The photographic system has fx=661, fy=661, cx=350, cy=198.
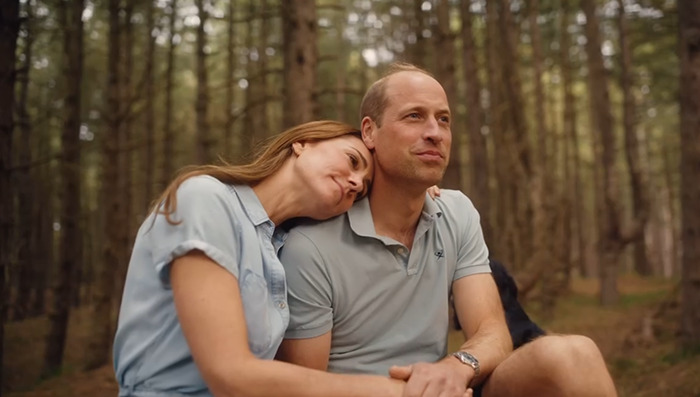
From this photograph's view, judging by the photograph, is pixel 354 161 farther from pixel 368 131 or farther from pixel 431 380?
pixel 431 380

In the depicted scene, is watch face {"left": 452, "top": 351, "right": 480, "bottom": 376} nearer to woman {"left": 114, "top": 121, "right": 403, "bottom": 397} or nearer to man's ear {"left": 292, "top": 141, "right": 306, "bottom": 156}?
woman {"left": 114, "top": 121, "right": 403, "bottom": 397}

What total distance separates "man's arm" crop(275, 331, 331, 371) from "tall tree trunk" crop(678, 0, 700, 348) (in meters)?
5.23

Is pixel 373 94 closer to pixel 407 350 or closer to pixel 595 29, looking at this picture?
pixel 407 350

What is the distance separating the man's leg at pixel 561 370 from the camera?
7.77 ft

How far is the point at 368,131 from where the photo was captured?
9.90ft

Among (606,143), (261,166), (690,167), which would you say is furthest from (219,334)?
(606,143)

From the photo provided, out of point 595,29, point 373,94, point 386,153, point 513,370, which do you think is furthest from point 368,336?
point 595,29

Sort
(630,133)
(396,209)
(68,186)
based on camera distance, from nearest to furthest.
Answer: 1. (396,209)
2. (68,186)
3. (630,133)

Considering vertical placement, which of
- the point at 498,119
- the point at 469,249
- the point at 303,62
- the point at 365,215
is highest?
the point at 303,62

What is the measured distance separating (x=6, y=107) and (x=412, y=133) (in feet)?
15.5

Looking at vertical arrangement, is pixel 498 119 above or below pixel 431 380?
above

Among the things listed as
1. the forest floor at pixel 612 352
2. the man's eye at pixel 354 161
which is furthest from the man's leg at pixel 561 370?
the forest floor at pixel 612 352

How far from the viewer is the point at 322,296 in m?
2.70

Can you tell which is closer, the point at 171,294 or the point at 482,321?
the point at 171,294
